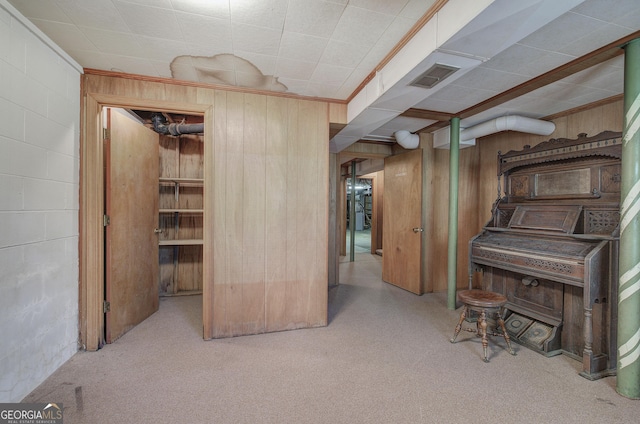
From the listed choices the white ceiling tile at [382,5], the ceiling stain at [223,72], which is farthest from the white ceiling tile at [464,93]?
the ceiling stain at [223,72]

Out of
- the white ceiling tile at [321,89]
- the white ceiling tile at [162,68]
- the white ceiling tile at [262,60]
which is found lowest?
the white ceiling tile at [321,89]

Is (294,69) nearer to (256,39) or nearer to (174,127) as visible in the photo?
(256,39)

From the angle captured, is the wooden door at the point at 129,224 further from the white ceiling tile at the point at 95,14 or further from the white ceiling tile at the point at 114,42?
the white ceiling tile at the point at 95,14

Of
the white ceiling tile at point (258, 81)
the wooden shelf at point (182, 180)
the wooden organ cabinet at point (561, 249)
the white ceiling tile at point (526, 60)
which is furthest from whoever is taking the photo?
the wooden shelf at point (182, 180)

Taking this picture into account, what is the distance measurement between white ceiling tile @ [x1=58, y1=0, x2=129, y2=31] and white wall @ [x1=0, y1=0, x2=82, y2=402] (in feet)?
0.99

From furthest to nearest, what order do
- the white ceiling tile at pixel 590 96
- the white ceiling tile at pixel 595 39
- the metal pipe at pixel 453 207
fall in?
the metal pipe at pixel 453 207 → the white ceiling tile at pixel 590 96 → the white ceiling tile at pixel 595 39

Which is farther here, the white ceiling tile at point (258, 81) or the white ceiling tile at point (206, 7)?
the white ceiling tile at point (258, 81)

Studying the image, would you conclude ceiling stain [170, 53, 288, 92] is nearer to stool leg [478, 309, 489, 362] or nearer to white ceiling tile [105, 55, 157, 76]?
white ceiling tile [105, 55, 157, 76]

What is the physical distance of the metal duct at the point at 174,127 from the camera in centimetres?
331

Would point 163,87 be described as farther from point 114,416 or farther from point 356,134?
point 114,416

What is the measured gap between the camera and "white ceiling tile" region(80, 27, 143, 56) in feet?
5.83

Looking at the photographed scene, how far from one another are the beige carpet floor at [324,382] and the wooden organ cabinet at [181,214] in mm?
1052

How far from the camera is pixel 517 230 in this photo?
9.03 ft

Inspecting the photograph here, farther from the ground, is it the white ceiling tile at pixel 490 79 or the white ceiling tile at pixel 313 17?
the white ceiling tile at pixel 313 17
